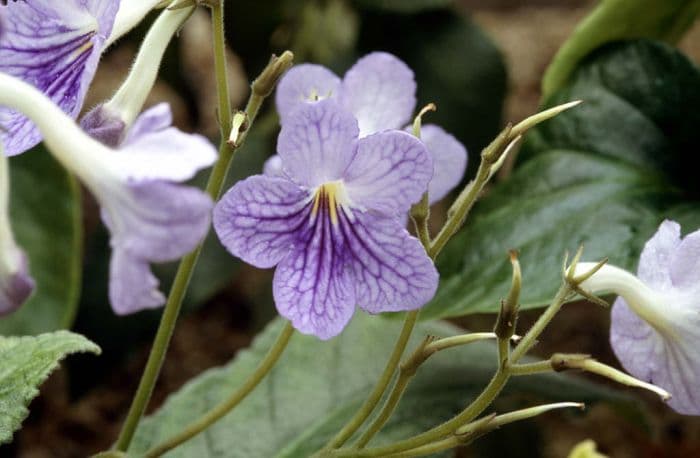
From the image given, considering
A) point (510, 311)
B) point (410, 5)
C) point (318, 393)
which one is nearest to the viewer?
point (510, 311)

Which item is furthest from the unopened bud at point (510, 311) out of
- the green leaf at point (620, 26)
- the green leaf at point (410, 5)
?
the green leaf at point (410, 5)

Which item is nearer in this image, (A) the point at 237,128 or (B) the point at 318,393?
(A) the point at 237,128

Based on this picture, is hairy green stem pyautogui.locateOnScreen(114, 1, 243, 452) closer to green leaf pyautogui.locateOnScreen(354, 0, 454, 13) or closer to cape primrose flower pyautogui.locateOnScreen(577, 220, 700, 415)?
cape primrose flower pyautogui.locateOnScreen(577, 220, 700, 415)

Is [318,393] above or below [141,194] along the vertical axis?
below

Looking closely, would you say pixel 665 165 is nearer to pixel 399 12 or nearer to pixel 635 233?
pixel 635 233

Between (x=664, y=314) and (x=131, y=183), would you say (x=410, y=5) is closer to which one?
(x=664, y=314)

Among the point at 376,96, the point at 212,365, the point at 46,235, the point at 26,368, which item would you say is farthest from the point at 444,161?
the point at 212,365

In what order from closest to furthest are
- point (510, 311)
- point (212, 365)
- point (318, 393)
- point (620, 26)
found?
point (510, 311) → point (318, 393) → point (620, 26) → point (212, 365)

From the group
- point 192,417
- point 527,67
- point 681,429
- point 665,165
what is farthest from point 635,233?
point 527,67
